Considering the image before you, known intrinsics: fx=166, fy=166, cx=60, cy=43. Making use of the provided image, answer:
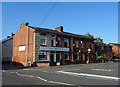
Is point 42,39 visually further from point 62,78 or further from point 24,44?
point 62,78

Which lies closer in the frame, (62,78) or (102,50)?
(62,78)

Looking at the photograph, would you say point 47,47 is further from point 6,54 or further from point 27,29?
point 6,54

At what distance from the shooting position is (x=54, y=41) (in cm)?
3269

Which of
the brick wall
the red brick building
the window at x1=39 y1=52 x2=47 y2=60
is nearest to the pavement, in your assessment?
the window at x1=39 y1=52 x2=47 y2=60

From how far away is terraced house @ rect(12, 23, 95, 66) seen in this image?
99.3 ft

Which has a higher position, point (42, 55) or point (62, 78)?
point (42, 55)

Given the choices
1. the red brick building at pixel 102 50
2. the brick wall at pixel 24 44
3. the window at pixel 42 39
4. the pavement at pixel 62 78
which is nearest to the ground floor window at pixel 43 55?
the brick wall at pixel 24 44

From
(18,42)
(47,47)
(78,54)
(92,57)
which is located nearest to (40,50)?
(47,47)

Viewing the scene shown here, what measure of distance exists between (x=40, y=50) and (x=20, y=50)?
17.0 ft

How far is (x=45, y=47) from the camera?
30781 millimetres

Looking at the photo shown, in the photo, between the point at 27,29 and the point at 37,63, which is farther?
the point at 27,29

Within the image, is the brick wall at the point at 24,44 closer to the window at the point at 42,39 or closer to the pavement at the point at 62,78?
the window at the point at 42,39

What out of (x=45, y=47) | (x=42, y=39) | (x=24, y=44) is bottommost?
(x=45, y=47)

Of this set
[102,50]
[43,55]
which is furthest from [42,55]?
[102,50]
